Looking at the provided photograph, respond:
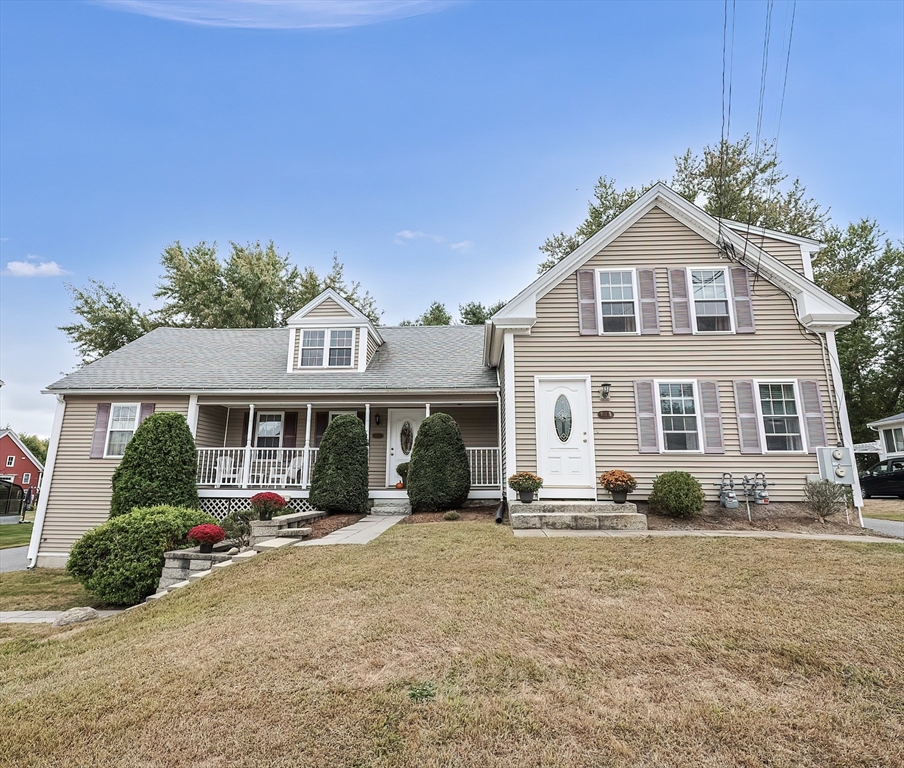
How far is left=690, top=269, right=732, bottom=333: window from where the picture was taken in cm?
1015

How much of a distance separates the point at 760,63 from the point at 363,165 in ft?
37.1

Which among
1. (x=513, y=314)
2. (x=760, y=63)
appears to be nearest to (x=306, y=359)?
(x=513, y=314)

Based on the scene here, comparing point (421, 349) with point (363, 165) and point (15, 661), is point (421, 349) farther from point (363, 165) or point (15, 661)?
point (15, 661)

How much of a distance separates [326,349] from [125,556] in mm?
7524

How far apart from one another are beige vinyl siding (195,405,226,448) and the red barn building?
4252 centimetres

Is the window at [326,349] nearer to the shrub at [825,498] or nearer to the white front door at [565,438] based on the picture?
the white front door at [565,438]

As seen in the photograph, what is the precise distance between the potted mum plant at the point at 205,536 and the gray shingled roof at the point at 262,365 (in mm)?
5153

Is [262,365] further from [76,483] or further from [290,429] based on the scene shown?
[76,483]

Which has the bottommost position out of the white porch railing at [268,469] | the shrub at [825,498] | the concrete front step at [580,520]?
the concrete front step at [580,520]

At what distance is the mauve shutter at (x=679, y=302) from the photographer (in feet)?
33.3

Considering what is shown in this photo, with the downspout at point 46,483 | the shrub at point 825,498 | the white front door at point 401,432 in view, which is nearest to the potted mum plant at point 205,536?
the white front door at point 401,432

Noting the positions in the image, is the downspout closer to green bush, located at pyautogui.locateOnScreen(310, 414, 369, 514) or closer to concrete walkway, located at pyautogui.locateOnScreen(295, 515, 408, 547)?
Result: green bush, located at pyautogui.locateOnScreen(310, 414, 369, 514)

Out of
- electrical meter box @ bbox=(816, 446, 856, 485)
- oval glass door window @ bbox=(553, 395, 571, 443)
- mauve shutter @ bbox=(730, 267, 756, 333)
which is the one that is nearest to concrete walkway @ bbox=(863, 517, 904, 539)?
electrical meter box @ bbox=(816, 446, 856, 485)

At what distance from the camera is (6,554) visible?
1266cm
